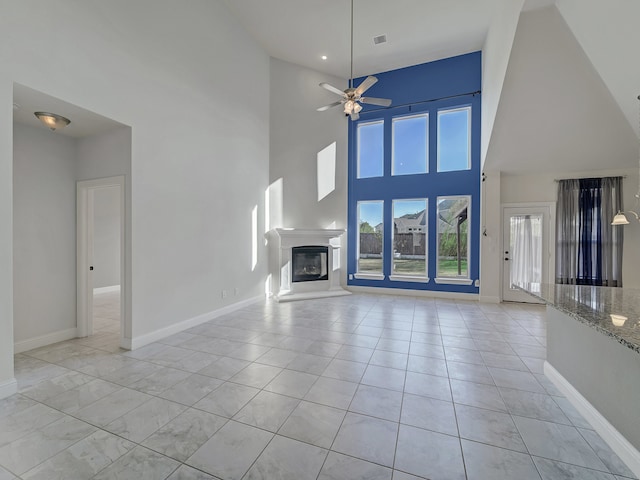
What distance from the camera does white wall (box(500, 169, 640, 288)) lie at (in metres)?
5.06

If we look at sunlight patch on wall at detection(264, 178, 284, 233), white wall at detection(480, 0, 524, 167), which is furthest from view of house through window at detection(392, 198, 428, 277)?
sunlight patch on wall at detection(264, 178, 284, 233)

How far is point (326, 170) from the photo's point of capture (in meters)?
6.88

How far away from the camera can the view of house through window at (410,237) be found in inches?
259

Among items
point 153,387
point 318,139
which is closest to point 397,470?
point 153,387

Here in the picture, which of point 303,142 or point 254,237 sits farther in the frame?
point 303,142

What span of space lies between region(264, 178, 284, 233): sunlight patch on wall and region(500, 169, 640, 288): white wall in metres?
4.85

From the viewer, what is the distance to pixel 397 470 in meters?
1.65

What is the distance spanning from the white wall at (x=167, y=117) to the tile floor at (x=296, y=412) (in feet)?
2.48

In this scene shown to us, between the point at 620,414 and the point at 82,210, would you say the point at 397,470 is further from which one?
the point at 82,210

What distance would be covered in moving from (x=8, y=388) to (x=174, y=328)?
5.41ft

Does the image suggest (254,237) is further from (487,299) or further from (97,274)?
(487,299)

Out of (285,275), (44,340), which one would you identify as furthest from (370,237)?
(44,340)

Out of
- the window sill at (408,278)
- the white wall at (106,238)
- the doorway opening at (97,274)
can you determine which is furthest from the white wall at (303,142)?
the white wall at (106,238)

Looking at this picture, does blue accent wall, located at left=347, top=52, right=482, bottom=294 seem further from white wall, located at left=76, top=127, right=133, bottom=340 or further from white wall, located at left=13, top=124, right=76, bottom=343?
white wall, located at left=13, top=124, right=76, bottom=343
